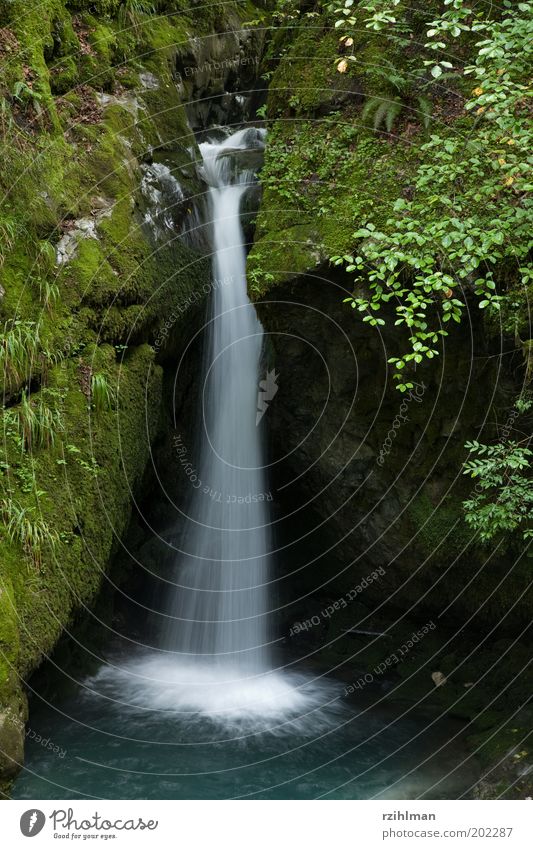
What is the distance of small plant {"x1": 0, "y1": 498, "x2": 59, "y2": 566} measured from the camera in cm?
580

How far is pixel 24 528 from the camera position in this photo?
5.82 metres

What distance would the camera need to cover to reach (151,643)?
31.6ft

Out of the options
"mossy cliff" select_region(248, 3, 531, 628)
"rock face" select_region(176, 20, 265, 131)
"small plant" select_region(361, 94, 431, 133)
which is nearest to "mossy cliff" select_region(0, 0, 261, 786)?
"mossy cliff" select_region(248, 3, 531, 628)

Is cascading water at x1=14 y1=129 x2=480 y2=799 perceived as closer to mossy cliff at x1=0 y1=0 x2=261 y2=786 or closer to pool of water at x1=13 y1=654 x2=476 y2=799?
pool of water at x1=13 y1=654 x2=476 y2=799

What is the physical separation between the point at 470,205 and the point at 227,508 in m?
5.54

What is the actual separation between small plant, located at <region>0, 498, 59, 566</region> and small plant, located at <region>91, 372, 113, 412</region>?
1.53 meters

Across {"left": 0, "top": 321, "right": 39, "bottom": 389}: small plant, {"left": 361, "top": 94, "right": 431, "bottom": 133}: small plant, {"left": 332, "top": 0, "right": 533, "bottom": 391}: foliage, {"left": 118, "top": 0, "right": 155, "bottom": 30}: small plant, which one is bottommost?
{"left": 0, "top": 321, "right": 39, "bottom": 389}: small plant

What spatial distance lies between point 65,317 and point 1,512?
7.65ft

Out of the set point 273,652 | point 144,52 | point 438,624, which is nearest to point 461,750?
point 438,624

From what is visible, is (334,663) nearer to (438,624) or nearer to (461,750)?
(438,624)

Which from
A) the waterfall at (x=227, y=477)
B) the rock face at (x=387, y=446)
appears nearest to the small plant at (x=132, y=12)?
the waterfall at (x=227, y=477)

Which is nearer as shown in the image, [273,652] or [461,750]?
[461,750]

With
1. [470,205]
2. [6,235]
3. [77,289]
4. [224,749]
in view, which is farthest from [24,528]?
[470,205]

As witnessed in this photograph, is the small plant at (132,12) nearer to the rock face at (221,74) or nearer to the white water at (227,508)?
the rock face at (221,74)
